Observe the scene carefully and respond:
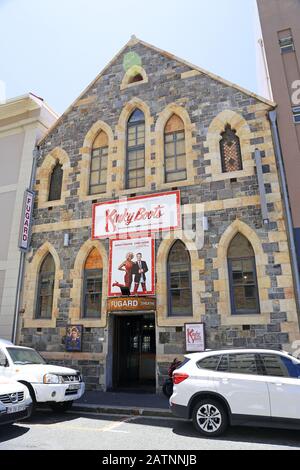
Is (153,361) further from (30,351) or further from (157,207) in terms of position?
(157,207)

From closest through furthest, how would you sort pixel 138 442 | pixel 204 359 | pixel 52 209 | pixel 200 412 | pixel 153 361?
pixel 138 442
pixel 200 412
pixel 204 359
pixel 153 361
pixel 52 209

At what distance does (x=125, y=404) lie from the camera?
888 cm

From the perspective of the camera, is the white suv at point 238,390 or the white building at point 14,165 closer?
the white suv at point 238,390

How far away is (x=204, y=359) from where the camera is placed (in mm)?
6758

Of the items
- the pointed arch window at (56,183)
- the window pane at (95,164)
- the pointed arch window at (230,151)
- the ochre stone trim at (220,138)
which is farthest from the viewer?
the pointed arch window at (56,183)

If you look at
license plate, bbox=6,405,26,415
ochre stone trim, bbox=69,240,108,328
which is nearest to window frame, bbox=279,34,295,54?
ochre stone trim, bbox=69,240,108,328

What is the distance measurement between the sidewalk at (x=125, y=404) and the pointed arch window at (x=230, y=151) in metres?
7.54

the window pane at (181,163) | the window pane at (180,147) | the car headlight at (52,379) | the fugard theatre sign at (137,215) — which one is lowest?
the car headlight at (52,379)

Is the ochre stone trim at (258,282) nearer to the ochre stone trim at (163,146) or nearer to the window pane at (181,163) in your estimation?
the ochre stone trim at (163,146)

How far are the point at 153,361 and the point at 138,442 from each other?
6062 mm

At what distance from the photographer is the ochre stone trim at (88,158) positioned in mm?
13305

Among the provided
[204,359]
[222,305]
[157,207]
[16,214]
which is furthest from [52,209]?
[204,359]

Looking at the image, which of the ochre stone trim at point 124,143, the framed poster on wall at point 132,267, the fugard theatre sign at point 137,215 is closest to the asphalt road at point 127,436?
the framed poster on wall at point 132,267

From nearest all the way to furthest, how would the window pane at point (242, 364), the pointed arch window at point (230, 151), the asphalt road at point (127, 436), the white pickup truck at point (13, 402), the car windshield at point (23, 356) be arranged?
the asphalt road at point (127, 436) → the white pickup truck at point (13, 402) → the window pane at point (242, 364) → the car windshield at point (23, 356) → the pointed arch window at point (230, 151)
